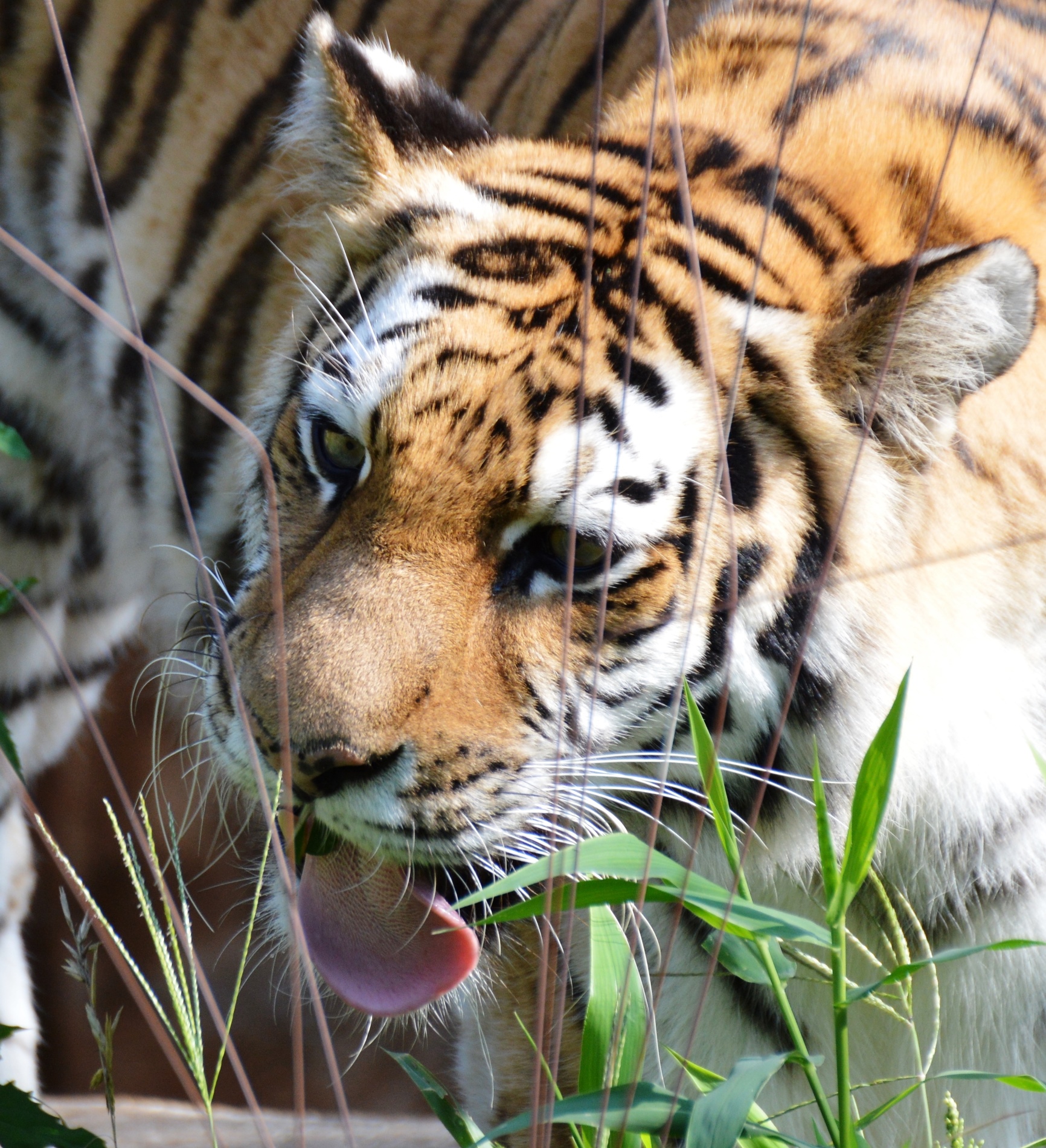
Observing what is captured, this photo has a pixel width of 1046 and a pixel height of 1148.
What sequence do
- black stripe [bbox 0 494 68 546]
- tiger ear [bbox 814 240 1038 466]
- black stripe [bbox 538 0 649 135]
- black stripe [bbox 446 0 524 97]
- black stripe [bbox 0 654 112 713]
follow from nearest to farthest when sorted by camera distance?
tiger ear [bbox 814 240 1038 466]
black stripe [bbox 538 0 649 135]
black stripe [bbox 446 0 524 97]
black stripe [bbox 0 494 68 546]
black stripe [bbox 0 654 112 713]

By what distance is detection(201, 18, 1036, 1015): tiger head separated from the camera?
1107 millimetres

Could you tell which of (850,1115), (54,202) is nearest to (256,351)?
(54,202)

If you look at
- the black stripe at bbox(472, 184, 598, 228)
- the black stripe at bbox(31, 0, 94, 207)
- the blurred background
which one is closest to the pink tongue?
the black stripe at bbox(472, 184, 598, 228)

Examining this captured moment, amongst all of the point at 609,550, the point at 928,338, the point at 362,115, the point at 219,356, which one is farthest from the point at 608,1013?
the point at 219,356

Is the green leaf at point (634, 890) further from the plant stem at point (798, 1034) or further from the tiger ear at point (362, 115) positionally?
the tiger ear at point (362, 115)

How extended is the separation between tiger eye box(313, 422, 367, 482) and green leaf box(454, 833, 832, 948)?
452 mm

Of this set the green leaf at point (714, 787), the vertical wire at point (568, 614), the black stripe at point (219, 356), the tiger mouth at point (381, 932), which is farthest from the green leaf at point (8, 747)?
the black stripe at point (219, 356)

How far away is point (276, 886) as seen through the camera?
1.36 metres

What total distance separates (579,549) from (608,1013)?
1.27 ft

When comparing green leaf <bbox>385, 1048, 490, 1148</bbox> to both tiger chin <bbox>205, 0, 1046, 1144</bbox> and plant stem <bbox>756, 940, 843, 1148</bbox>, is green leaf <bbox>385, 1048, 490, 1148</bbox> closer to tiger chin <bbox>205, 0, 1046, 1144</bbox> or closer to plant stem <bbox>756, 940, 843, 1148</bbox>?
tiger chin <bbox>205, 0, 1046, 1144</bbox>

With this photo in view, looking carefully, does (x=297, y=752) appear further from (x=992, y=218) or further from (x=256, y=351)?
(x=256, y=351)

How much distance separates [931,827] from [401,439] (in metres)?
0.63

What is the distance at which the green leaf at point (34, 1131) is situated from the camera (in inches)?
42.0

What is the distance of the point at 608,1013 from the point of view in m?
1.06
